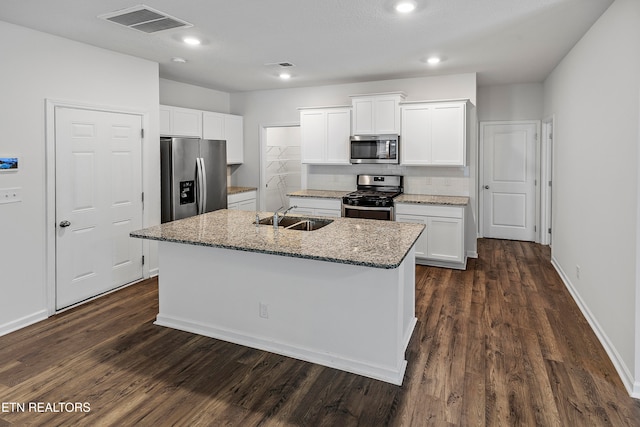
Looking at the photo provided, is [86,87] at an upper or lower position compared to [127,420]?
upper

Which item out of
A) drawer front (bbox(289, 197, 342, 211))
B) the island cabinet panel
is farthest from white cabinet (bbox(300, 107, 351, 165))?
the island cabinet panel

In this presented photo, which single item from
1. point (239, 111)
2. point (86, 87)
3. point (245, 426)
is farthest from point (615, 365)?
point (239, 111)

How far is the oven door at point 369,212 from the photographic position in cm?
516

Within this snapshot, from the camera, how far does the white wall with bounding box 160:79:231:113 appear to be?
5.66m

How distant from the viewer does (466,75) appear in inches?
207

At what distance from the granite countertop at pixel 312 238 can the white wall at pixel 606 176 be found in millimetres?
1322

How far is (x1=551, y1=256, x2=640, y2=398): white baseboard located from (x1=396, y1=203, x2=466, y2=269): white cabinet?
→ 1231 mm

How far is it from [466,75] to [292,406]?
456 centimetres

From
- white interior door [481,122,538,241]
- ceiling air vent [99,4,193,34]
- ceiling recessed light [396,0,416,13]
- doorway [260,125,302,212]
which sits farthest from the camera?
doorway [260,125,302,212]

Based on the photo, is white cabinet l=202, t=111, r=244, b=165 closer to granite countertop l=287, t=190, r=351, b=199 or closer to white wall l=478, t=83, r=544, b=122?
granite countertop l=287, t=190, r=351, b=199

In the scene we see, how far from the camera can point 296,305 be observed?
9.47ft

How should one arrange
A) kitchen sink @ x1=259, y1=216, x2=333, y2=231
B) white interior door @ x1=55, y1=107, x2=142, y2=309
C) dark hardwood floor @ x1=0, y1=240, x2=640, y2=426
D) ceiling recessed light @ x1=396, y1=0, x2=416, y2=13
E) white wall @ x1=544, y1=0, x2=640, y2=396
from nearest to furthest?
dark hardwood floor @ x1=0, y1=240, x2=640, y2=426
white wall @ x1=544, y1=0, x2=640, y2=396
ceiling recessed light @ x1=396, y1=0, x2=416, y2=13
kitchen sink @ x1=259, y1=216, x2=333, y2=231
white interior door @ x1=55, y1=107, x2=142, y2=309

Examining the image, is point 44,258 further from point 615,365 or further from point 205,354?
point 615,365

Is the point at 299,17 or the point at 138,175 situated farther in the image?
the point at 138,175
